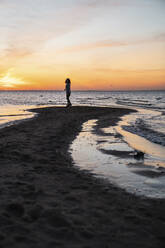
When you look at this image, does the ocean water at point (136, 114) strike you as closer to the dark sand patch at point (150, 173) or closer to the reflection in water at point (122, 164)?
the reflection in water at point (122, 164)

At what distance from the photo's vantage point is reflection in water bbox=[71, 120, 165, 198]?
468cm

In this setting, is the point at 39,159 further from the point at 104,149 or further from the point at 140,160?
the point at 140,160

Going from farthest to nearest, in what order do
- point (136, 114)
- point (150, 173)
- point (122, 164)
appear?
point (136, 114), point (122, 164), point (150, 173)

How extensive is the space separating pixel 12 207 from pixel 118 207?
1721mm

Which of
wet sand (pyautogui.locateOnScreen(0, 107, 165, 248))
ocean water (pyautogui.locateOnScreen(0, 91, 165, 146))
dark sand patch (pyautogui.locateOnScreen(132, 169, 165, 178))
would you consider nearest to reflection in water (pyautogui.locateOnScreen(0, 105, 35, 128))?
ocean water (pyautogui.locateOnScreen(0, 91, 165, 146))

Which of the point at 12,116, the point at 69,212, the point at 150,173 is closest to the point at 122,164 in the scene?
the point at 150,173

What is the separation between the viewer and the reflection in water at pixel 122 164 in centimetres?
468

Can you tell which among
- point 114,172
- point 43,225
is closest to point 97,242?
point 43,225

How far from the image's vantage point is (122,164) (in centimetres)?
613

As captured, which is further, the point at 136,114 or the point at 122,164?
the point at 136,114

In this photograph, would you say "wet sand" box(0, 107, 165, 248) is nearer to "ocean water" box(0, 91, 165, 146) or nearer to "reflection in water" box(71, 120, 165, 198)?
"reflection in water" box(71, 120, 165, 198)

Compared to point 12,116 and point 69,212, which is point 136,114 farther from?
point 69,212

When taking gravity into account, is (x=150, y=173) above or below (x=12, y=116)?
below

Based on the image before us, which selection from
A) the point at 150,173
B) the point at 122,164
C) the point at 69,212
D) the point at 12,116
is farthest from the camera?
the point at 12,116
